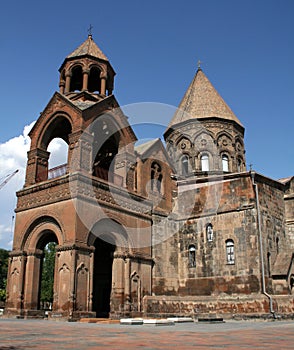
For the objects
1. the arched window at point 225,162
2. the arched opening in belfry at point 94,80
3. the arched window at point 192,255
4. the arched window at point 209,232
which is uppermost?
the arched opening in belfry at point 94,80

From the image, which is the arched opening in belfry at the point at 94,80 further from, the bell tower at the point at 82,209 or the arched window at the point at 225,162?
the arched window at the point at 225,162

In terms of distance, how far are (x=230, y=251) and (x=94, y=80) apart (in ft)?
42.7

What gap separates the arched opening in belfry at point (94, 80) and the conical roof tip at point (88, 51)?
2.69 ft

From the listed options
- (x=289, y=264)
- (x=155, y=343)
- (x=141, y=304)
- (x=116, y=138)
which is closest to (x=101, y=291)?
(x=141, y=304)

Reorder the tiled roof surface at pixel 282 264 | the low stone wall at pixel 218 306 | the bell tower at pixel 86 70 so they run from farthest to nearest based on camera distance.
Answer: the bell tower at pixel 86 70 → the tiled roof surface at pixel 282 264 → the low stone wall at pixel 218 306

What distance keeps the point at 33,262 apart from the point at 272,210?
13.2 m

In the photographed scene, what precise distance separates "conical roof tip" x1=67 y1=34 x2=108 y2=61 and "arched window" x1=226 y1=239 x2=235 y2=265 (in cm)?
1270

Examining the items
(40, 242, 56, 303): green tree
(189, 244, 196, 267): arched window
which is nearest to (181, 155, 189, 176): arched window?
(189, 244, 196, 267): arched window

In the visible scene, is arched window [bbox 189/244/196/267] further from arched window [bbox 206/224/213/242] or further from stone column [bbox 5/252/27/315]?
stone column [bbox 5/252/27/315]

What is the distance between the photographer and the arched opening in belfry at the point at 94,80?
2354 cm

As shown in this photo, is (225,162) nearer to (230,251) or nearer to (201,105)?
(201,105)

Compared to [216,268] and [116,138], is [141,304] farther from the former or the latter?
[116,138]

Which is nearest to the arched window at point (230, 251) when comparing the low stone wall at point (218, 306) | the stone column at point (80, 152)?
the low stone wall at point (218, 306)

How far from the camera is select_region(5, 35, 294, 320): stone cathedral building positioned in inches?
748
